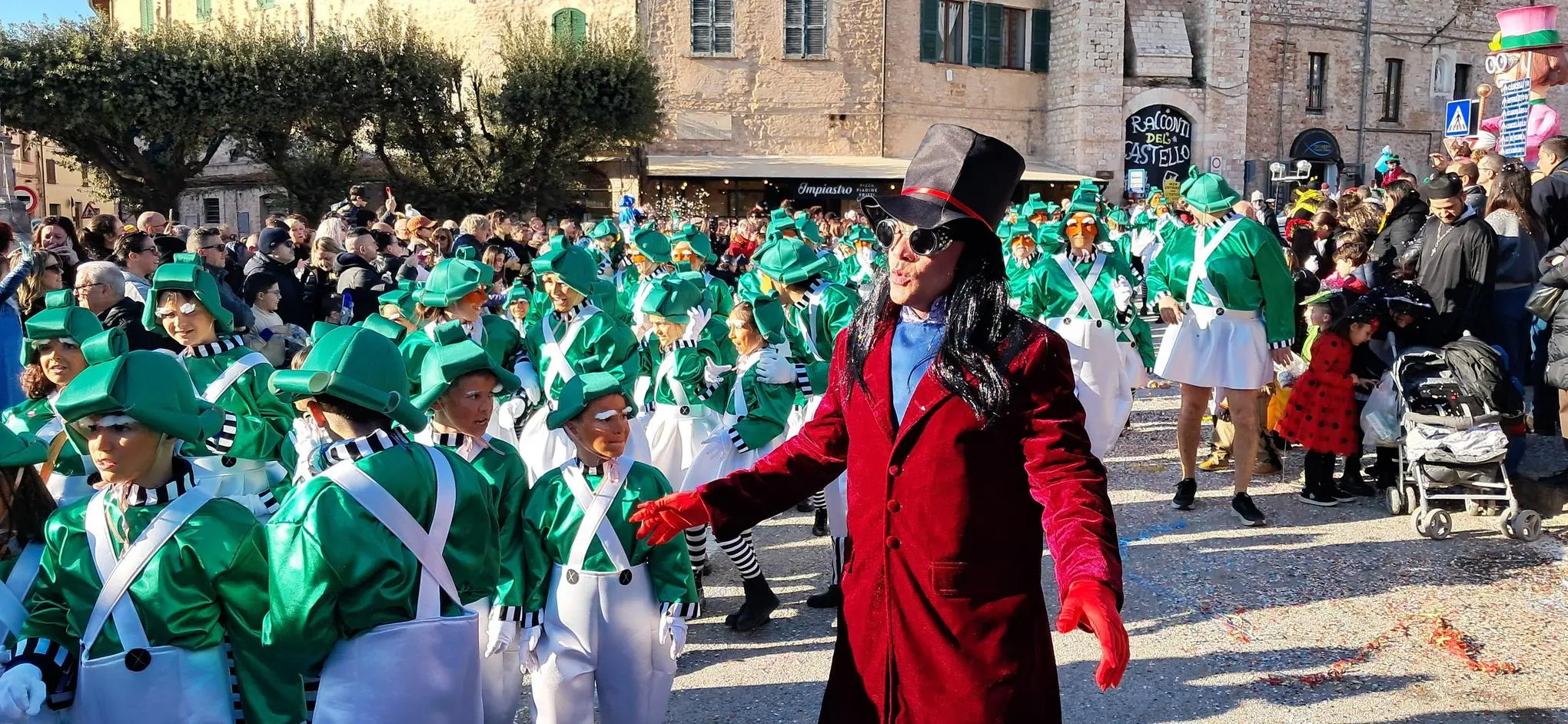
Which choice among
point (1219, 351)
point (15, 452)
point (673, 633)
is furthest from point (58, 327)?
point (1219, 351)

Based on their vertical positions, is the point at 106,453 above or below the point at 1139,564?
above

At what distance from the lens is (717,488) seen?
2.87 meters

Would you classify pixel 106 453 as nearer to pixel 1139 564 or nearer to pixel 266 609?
pixel 266 609

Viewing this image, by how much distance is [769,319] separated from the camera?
19.4ft

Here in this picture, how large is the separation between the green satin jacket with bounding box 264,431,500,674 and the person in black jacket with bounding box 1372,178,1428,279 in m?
7.69

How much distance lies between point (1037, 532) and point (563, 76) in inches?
966

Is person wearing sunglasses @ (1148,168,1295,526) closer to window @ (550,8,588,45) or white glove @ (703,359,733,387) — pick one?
white glove @ (703,359,733,387)

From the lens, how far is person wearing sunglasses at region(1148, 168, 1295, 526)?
6.67 m

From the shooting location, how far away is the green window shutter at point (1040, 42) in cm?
3062

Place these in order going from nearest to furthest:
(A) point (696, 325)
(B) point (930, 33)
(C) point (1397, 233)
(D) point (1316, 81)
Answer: (A) point (696, 325), (C) point (1397, 233), (B) point (930, 33), (D) point (1316, 81)

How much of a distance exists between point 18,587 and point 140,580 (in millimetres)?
599

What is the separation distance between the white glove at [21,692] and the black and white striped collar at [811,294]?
13.2 ft

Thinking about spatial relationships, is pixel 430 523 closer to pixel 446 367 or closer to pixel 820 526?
pixel 446 367

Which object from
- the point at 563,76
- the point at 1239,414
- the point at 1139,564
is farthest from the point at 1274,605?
the point at 563,76
